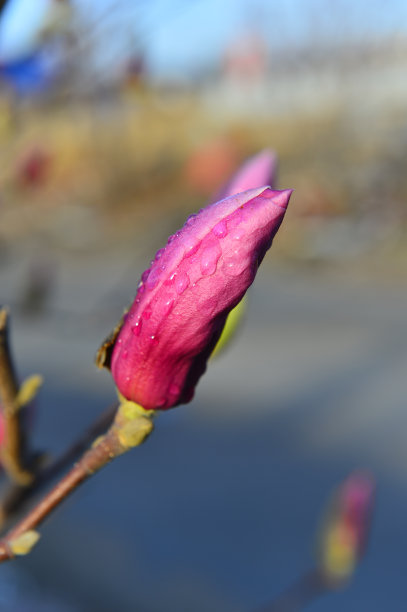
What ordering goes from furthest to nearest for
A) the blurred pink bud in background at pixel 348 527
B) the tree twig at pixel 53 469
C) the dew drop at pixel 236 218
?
the blurred pink bud in background at pixel 348 527, the tree twig at pixel 53 469, the dew drop at pixel 236 218

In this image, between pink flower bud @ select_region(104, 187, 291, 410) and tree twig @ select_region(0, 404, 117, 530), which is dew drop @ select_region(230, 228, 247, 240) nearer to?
pink flower bud @ select_region(104, 187, 291, 410)

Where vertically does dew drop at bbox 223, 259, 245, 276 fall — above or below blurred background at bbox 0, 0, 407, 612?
below

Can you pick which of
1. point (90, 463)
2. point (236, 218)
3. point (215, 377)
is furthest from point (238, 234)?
point (215, 377)

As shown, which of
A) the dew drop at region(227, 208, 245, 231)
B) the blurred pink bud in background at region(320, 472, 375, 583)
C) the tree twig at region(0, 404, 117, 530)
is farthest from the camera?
the blurred pink bud in background at region(320, 472, 375, 583)

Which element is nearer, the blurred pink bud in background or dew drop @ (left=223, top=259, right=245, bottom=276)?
dew drop @ (left=223, top=259, right=245, bottom=276)

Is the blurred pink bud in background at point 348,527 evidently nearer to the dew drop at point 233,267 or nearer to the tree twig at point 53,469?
the tree twig at point 53,469

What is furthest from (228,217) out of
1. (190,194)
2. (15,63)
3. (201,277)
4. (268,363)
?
(190,194)

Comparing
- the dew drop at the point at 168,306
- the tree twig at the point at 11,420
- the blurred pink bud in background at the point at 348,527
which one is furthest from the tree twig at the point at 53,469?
the blurred pink bud in background at the point at 348,527

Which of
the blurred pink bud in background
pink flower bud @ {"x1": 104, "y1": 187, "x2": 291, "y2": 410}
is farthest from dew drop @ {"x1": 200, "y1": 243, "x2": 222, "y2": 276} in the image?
the blurred pink bud in background

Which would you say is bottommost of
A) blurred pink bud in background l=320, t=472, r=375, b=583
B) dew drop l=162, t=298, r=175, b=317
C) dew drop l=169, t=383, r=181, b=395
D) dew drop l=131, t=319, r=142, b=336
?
dew drop l=169, t=383, r=181, b=395

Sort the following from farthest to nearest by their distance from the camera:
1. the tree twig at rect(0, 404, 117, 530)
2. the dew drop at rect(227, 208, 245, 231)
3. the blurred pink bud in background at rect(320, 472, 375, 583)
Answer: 1. the blurred pink bud in background at rect(320, 472, 375, 583)
2. the tree twig at rect(0, 404, 117, 530)
3. the dew drop at rect(227, 208, 245, 231)
